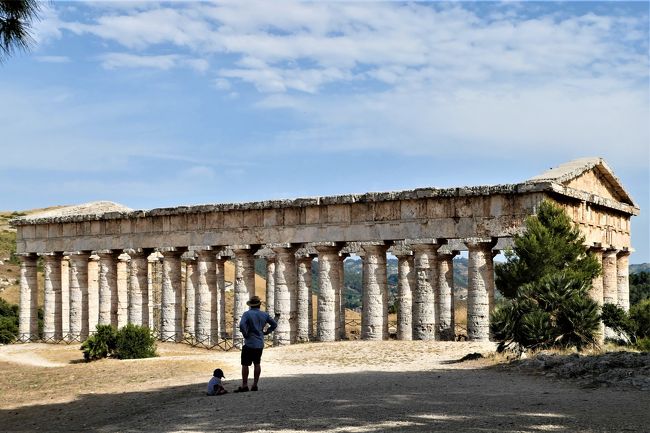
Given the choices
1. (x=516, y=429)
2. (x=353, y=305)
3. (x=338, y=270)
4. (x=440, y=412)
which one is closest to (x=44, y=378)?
(x=338, y=270)

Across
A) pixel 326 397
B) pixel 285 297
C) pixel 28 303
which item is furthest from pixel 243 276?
pixel 326 397

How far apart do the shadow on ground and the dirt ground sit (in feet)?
0.08

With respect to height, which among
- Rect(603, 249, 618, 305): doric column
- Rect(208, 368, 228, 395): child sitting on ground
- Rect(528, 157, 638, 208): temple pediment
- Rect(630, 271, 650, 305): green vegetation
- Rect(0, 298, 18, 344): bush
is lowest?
Rect(0, 298, 18, 344): bush

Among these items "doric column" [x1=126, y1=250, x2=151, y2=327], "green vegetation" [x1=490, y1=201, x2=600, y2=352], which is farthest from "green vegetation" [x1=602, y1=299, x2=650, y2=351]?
"doric column" [x1=126, y1=250, x2=151, y2=327]

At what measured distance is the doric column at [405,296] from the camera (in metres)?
33.8

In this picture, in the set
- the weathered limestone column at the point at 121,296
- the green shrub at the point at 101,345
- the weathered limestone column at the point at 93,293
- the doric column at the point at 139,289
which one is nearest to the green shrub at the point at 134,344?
the green shrub at the point at 101,345

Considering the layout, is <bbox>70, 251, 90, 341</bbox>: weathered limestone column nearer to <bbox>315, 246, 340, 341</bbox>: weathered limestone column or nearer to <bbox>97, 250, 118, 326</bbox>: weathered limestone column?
<bbox>97, 250, 118, 326</bbox>: weathered limestone column

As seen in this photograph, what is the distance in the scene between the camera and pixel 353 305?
106438 mm

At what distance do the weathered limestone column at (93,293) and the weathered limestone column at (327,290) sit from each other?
13061 mm

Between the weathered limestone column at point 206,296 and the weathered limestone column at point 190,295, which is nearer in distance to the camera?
the weathered limestone column at point 206,296

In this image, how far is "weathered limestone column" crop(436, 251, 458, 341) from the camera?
3378cm

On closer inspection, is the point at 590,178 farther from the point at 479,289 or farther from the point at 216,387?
the point at 216,387

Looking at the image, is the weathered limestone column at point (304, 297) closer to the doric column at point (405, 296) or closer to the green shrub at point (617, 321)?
the doric column at point (405, 296)

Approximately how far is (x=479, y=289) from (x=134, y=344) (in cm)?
1171
